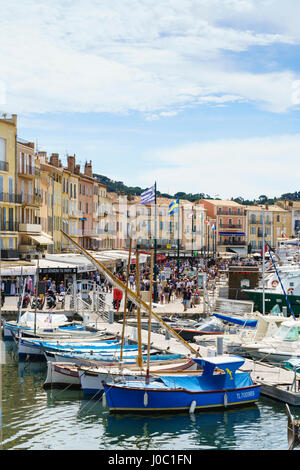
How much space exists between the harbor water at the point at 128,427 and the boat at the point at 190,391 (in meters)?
0.33

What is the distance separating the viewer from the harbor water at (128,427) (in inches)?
774

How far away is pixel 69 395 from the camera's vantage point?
2612 centimetres

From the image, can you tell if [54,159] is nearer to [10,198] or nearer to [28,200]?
Result: [28,200]

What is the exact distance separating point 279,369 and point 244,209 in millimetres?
121422

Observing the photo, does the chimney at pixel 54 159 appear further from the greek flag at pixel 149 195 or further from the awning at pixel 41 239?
the greek flag at pixel 149 195

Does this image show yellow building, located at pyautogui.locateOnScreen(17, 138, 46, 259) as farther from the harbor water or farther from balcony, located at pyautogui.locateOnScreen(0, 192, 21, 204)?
the harbor water

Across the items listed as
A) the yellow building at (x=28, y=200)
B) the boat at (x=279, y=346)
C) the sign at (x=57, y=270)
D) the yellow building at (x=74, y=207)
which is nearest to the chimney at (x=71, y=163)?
the yellow building at (x=74, y=207)

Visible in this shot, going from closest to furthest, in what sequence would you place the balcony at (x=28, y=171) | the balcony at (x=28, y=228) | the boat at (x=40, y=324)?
the boat at (x=40, y=324)
the balcony at (x=28, y=228)
the balcony at (x=28, y=171)

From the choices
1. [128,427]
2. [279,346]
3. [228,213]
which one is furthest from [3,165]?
[228,213]

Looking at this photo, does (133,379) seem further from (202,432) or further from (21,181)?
(21,181)

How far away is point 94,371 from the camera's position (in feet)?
82.1

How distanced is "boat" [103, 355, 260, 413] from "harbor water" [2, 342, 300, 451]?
0.33 meters

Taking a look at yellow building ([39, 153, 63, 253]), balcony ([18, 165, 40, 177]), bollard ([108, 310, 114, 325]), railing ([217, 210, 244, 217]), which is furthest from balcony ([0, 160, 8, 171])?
railing ([217, 210, 244, 217])
